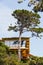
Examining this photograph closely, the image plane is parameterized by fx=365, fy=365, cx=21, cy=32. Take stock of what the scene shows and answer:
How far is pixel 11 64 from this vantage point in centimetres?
2519

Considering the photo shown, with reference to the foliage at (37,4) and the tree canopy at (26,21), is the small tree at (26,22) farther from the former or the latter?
the foliage at (37,4)

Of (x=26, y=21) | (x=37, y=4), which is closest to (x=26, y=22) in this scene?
(x=26, y=21)

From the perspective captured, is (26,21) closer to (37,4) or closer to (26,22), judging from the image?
(26,22)

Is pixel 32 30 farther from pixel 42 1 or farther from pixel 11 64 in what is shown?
pixel 42 1

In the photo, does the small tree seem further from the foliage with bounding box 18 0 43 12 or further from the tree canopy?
the foliage with bounding box 18 0 43 12

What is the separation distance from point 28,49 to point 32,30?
11.3 feet

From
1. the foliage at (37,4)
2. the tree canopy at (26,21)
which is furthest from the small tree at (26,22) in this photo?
the foliage at (37,4)

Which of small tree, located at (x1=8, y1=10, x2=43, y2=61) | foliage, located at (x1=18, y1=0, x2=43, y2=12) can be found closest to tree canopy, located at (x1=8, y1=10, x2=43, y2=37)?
small tree, located at (x1=8, y1=10, x2=43, y2=61)

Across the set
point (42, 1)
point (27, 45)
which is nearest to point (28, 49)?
point (27, 45)

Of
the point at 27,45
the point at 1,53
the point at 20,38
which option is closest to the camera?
the point at 1,53

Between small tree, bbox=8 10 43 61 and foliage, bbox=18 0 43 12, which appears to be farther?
small tree, bbox=8 10 43 61

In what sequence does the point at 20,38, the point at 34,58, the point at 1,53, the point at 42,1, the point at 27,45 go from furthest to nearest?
the point at 20,38 < the point at 27,45 < the point at 34,58 < the point at 1,53 < the point at 42,1

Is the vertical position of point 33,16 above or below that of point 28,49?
above

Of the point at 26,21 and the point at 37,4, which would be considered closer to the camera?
the point at 37,4
